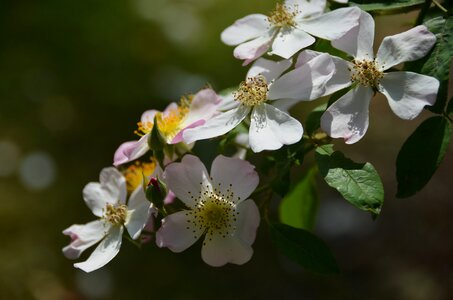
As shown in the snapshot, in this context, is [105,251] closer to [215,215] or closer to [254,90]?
[215,215]

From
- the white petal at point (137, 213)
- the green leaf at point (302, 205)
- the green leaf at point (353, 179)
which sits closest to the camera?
the green leaf at point (353, 179)

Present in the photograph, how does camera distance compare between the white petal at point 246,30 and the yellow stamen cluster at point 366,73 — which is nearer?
the yellow stamen cluster at point 366,73

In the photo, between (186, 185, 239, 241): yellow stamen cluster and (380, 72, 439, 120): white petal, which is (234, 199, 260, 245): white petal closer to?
(186, 185, 239, 241): yellow stamen cluster

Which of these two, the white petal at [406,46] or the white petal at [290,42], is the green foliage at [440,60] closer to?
the white petal at [406,46]

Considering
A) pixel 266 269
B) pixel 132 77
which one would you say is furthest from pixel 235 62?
pixel 266 269

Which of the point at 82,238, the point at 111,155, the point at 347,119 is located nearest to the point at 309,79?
the point at 347,119

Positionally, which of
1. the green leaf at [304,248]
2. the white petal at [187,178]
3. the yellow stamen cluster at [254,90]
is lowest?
the green leaf at [304,248]

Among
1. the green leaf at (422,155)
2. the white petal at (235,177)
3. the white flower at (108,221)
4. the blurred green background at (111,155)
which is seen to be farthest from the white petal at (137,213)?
the blurred green background at (111,155)
